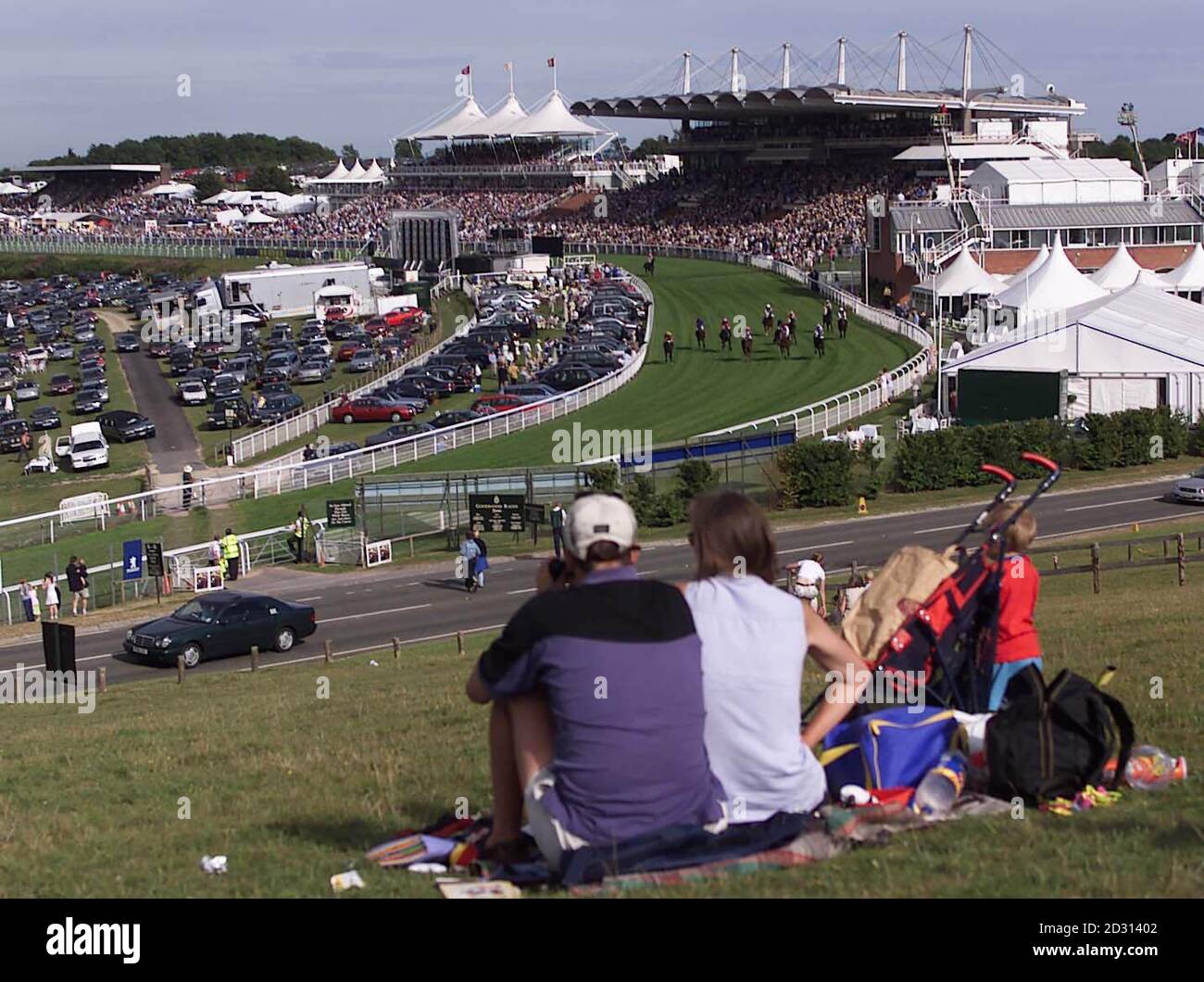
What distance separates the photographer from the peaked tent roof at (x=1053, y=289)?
5309 centimetres

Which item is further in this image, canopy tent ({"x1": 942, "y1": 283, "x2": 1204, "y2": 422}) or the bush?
canopy tent ({"x1": 942, "y1": 283, "x2": 1204, "y2": 422})

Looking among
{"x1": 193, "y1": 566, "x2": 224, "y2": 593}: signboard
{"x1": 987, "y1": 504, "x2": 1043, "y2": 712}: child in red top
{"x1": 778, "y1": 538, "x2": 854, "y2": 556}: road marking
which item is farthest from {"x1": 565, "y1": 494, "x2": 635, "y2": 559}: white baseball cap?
{"x1": 193, "y1": 566, "x2": 224, "y2": 593}: signboard

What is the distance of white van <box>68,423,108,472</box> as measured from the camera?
165 ft

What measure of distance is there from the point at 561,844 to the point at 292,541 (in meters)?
29.5

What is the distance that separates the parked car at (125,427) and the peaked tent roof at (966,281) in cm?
3108

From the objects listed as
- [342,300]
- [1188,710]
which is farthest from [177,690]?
[342,300]

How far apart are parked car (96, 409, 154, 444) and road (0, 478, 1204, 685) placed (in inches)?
923

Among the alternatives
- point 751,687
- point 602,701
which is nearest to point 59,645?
point 751,687

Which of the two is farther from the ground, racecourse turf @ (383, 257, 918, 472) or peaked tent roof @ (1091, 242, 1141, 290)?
peaked tent roof @ (1091, 242, 1141, 290)

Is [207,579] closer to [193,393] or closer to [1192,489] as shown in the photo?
[1192,489]

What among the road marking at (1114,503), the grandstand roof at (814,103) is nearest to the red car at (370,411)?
the road marking at (1114,503)

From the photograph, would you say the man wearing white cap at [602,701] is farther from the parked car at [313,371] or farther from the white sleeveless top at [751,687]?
the parked car at [313,371]

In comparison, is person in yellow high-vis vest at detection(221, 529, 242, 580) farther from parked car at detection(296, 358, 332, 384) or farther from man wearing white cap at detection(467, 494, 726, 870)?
parked car at detection(296, 358, 332, 384)

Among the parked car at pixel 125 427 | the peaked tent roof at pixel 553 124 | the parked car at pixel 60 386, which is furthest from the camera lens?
the peaked tent roof at pixel 553 124
